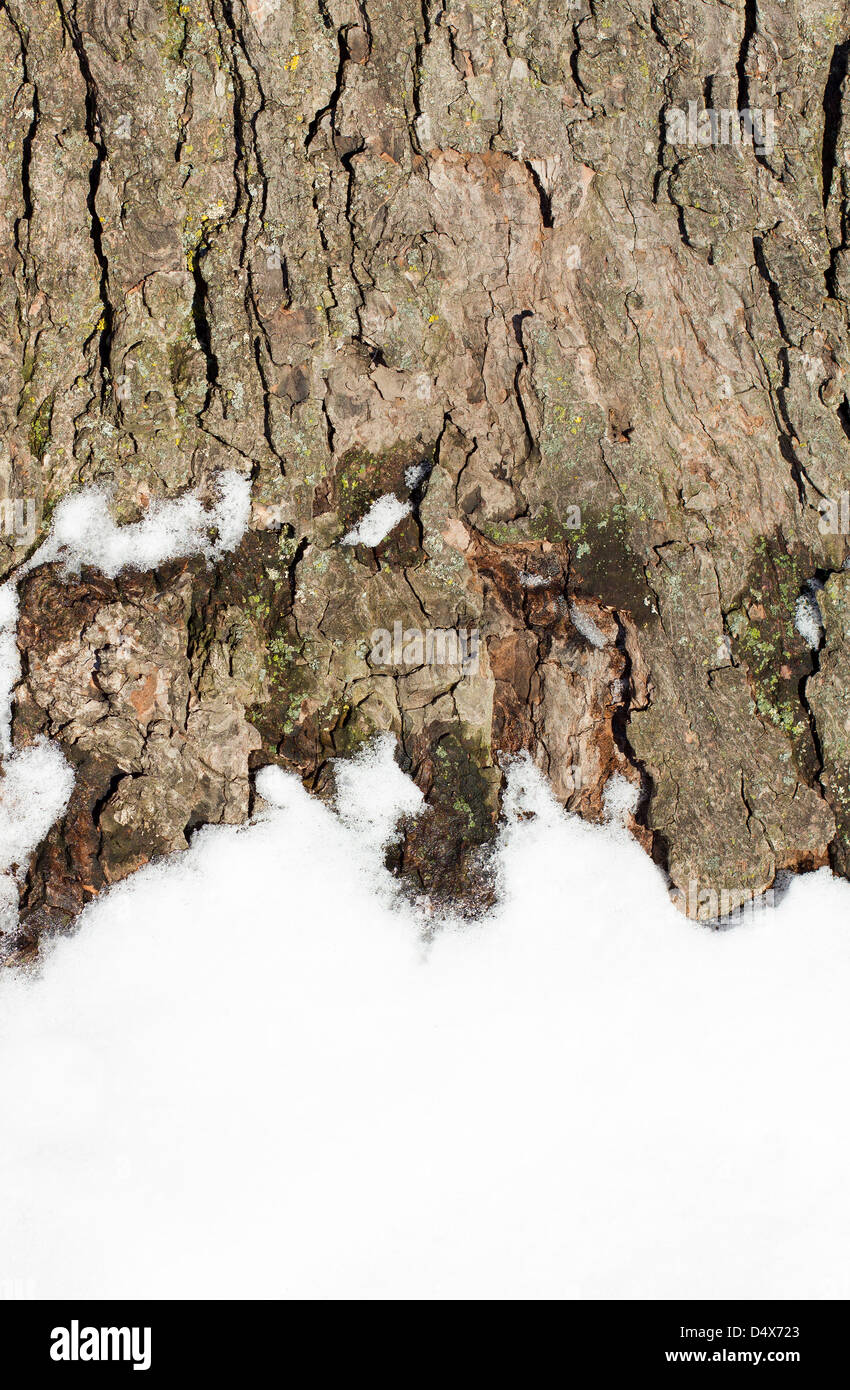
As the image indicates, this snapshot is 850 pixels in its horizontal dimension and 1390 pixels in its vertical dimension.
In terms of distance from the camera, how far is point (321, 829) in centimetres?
235

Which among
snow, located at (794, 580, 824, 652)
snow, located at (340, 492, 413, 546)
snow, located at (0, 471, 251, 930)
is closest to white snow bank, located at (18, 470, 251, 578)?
snow, located at (0, 471, 251, 930)

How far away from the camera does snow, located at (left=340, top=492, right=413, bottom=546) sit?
2330 millimetres

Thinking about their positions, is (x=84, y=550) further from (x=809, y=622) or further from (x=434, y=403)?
(x=809, y=622)

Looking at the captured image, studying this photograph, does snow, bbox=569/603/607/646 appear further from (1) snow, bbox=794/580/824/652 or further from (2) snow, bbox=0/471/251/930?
(2) snow, bbox=0/471/251/930

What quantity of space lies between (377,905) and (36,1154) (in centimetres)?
92

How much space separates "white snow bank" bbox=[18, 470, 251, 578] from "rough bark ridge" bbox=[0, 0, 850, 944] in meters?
0.04

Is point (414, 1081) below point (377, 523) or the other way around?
below

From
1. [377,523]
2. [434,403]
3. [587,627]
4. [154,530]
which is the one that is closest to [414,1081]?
[587,627]

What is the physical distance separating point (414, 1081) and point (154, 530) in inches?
54.8

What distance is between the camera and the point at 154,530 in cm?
232

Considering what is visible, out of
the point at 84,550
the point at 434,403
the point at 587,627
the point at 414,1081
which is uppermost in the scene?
the point at 434,403
